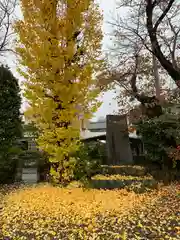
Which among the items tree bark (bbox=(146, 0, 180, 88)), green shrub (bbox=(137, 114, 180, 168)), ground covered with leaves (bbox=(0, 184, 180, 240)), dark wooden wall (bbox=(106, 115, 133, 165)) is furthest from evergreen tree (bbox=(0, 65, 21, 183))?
tree bark (bbox=(146, 0, 180, 88))

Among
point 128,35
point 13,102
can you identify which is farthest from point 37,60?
point 128,35

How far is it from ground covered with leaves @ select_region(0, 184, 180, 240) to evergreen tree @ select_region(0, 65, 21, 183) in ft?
10.1

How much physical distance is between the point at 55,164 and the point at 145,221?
3.41m

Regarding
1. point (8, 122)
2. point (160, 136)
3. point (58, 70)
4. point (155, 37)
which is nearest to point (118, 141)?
point (160, 136)

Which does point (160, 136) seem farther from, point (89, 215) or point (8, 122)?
point (89, 215)

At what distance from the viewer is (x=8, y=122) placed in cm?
970

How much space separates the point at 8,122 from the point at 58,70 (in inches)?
149

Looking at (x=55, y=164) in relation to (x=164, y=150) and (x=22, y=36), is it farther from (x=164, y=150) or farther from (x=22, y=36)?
(x=164, y=150)

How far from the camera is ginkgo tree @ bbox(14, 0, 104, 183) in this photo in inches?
264

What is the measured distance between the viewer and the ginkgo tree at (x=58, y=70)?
22.0ft

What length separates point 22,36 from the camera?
6840mm

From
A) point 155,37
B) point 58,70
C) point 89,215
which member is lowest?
point 89,215

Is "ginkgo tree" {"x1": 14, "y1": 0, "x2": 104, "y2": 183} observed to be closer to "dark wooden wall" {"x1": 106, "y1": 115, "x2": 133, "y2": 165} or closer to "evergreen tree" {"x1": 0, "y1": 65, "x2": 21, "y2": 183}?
"evergreen tree" {"x1": 0, "y1": 65, "x2": 21, "y2": 183}

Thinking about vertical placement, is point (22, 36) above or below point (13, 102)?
above
